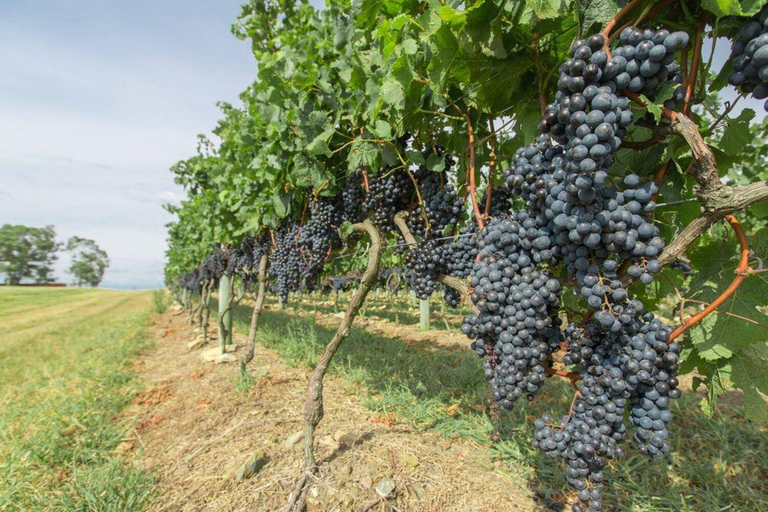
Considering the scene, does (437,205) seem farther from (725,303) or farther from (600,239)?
(725,303)

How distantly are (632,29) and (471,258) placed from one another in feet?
4.95

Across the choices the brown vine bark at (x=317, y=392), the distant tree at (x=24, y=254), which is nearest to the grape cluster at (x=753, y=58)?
the brown vine bark at (x=317, y=392)

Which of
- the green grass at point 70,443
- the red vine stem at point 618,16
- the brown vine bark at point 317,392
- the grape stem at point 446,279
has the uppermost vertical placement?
the red vine stem at point 618,16

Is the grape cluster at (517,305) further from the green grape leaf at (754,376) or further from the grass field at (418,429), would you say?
the grass field at (418,429)

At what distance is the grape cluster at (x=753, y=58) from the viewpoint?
95cm

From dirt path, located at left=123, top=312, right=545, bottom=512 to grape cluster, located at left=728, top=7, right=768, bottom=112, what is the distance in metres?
3.04

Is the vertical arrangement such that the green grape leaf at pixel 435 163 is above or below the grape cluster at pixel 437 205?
above

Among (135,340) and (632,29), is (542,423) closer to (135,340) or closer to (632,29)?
(632,29)

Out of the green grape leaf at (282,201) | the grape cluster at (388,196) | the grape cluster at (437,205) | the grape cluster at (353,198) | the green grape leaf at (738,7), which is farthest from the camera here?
the green grape leaf at (282,201)

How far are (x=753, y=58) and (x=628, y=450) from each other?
4100mm

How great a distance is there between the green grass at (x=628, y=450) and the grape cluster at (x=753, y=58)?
3.17 metres

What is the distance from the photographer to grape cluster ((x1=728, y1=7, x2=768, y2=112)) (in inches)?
37.2

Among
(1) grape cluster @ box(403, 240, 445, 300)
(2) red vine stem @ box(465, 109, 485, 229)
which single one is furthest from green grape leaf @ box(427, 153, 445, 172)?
(1) grape cluster @ box(403, 240, 445, 300)

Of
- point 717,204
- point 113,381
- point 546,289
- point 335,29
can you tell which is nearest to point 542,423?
point 546,289
